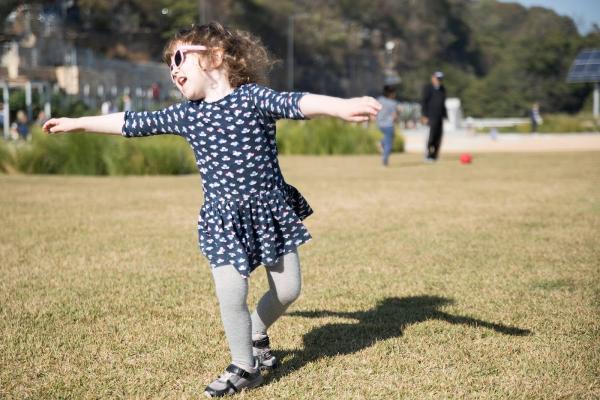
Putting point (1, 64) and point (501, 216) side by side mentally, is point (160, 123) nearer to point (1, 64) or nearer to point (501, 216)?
point (501, 216)

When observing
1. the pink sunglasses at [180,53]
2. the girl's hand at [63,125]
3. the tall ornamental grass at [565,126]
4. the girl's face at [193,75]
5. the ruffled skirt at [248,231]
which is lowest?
the tall ornamental grass at [565,126]

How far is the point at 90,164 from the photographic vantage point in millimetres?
15914

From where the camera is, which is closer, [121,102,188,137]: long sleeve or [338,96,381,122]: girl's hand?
[338,96,381,122]: girl's hand

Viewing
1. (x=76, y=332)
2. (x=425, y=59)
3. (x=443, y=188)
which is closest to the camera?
(x=76, y=332)

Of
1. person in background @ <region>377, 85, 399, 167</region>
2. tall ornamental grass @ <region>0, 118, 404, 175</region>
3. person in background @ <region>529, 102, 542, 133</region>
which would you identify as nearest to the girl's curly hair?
tall ornamental grass @ <region>0, 118, 404, 175</region>

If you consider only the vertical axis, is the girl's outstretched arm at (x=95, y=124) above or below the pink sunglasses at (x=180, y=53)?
below

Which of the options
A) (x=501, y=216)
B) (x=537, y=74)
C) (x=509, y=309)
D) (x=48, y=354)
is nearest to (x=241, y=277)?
(x=48, y=354)

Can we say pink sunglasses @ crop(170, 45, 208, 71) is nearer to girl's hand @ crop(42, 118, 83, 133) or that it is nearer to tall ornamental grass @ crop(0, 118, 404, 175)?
girl's hand @ crop(42, 118, 83, 133)

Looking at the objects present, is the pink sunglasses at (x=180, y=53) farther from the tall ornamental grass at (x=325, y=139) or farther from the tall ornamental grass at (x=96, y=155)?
the tall ornamental grass at (x=325, y=139)

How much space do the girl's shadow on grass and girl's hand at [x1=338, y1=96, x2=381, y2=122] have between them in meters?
1.28

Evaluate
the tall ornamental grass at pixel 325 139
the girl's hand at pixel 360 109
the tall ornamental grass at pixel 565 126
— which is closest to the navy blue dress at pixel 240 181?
the girl's hand at pixel 360 109

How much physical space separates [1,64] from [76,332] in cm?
4060

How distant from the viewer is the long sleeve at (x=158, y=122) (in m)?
3.49

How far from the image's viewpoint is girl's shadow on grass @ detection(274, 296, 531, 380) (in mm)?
3940
